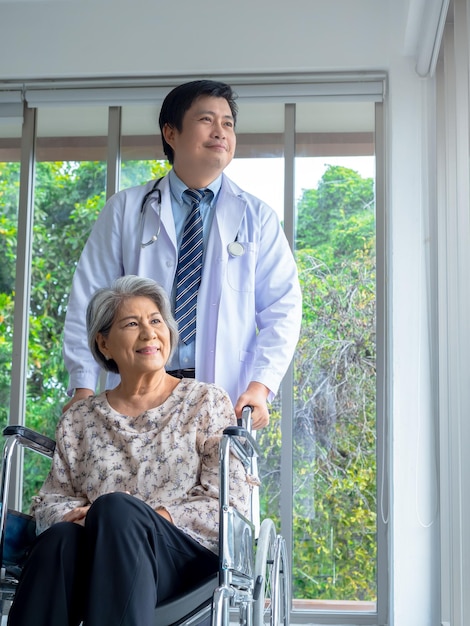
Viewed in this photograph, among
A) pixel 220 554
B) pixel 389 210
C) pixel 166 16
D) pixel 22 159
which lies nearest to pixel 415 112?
pixel 389 210

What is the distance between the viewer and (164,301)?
2.52m

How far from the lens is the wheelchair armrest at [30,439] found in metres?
2.32

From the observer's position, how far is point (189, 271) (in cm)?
277

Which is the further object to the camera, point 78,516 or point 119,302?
point 119,302

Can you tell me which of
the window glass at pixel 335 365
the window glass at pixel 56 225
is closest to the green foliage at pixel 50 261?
the window glass at pixel 56 225

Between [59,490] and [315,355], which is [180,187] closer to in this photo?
[59,490]

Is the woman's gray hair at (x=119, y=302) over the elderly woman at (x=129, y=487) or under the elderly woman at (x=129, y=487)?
Answer: over

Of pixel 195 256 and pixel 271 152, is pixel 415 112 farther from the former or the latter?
pixel 195 256

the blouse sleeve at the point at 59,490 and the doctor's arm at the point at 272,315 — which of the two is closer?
the blouse sleeve at the point at 59,490

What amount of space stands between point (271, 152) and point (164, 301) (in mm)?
1803

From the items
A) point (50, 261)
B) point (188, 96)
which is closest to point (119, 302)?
point (188, 96)

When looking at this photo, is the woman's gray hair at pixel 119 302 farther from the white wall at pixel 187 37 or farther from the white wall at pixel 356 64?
the white wall at pixel 187 37

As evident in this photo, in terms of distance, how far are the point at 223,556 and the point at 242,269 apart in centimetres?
104

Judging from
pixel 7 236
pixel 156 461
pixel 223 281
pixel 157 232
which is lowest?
pixel 156 461
